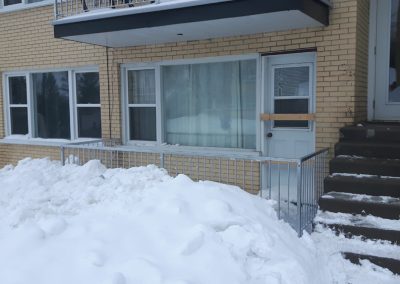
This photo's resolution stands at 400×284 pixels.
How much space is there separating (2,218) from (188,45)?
4.37 meters

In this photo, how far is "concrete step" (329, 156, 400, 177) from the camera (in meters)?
5.25

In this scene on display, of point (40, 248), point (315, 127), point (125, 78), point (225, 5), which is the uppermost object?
point (225, 5)

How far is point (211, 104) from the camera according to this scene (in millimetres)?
7621

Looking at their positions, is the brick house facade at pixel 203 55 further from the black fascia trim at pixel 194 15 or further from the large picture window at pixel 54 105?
the black fascia trim at pixel 194 15

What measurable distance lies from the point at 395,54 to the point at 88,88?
228 inches

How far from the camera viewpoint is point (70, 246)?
3.37 meters

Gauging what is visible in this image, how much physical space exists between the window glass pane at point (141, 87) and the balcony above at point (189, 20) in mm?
860

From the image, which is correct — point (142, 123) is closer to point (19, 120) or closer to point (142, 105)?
point (142, 105)

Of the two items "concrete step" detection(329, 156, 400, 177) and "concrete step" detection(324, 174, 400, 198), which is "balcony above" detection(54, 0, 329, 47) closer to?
"concrete step" detection(329, 156, 400, 177)

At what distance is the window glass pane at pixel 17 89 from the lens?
9984mm

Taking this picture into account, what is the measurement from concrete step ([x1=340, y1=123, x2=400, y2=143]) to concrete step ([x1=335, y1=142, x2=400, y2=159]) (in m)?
0.08

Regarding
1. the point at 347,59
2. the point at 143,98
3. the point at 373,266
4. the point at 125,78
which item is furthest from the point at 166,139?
the point at 373,266

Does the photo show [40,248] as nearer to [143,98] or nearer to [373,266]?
[373,266]

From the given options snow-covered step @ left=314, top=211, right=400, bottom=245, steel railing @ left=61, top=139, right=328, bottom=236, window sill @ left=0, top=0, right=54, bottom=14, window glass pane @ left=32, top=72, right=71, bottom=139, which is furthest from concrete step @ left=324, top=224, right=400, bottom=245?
window sill @ left=0, top=0, right=54, bottom=14
